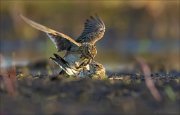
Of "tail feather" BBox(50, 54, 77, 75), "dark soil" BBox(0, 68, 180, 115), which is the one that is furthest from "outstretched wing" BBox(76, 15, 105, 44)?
"dark soil" BBox(0, 68, 180, 115)

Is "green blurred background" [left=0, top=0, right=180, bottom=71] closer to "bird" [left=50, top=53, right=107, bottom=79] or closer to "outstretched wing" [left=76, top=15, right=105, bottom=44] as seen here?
A: "outstretched wing" [left=76, top=15, right=105, bottom=44]

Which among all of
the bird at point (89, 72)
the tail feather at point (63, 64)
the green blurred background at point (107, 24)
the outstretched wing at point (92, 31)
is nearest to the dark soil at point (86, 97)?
the tail feather at point (63, 64)

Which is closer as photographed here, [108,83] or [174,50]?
[108,83]

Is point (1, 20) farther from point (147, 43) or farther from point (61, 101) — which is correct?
point (61, 101)

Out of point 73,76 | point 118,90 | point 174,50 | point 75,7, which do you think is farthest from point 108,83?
point 75,7

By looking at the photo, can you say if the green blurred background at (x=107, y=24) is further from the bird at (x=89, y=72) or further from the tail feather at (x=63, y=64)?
the tail feather at (x=63, y=64)
